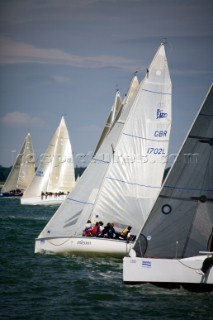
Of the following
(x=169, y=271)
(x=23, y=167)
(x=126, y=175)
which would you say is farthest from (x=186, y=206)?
(x=23, y=167)

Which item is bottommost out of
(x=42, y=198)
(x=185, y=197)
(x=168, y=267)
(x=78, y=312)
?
(x=78, y=312)

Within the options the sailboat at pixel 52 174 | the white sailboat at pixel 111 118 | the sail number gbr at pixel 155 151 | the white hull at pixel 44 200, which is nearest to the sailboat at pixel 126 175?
the sail number gbr at pixel 155 151

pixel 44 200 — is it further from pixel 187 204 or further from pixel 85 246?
pixel 187 204

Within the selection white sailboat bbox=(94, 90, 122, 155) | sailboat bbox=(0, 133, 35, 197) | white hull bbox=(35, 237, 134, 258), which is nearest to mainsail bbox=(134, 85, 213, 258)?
white hull bbox=(35, 237, 134, 258)

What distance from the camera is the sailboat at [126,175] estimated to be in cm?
2944

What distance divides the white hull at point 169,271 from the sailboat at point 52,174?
53.7 metres

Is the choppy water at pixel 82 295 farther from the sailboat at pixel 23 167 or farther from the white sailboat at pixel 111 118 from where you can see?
the sailboat at pixel 23 167

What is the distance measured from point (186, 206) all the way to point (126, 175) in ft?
28.1

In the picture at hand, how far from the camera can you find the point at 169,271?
20.5 meters

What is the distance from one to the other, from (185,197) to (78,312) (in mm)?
4844

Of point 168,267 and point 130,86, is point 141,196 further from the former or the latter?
point 168,267

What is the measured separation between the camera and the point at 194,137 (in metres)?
21.6

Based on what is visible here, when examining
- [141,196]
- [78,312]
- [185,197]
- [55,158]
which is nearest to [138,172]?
[141,196]

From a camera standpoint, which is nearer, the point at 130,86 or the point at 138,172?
the point at 138,172
